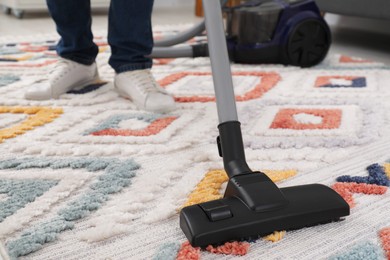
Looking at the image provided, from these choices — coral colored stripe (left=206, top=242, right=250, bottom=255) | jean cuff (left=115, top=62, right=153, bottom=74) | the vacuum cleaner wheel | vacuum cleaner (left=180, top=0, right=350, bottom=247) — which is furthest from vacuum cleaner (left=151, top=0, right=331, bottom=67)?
coral colored stripe (left=206, top=242, right=250, bottom=255)

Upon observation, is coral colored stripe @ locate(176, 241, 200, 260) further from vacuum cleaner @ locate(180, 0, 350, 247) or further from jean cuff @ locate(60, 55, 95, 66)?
jean cuff @ locate(60, 55, 95, 66)

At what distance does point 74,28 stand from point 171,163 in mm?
586

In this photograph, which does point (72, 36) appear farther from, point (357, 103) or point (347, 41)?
point (347, 41)

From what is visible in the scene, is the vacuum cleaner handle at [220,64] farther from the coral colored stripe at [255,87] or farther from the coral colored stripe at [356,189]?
the coral colored stripe at [255,87]

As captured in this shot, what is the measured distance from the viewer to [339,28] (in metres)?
2.59

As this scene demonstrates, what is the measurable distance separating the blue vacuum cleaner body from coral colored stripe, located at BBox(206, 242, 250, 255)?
1030 millimetres

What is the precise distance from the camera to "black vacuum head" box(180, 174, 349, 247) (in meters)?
0.52

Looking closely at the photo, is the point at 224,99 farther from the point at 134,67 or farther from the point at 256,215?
the point at 134,67

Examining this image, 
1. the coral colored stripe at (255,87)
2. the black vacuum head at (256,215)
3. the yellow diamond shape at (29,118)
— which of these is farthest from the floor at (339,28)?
the black vacuum head at (256,215)

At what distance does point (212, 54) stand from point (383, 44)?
1586 millimetres

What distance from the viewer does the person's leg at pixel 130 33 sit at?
3.54ft

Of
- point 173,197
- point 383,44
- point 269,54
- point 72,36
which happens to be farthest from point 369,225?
point 383,44

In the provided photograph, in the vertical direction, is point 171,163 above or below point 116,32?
below

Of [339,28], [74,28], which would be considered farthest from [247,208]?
[339,28]
